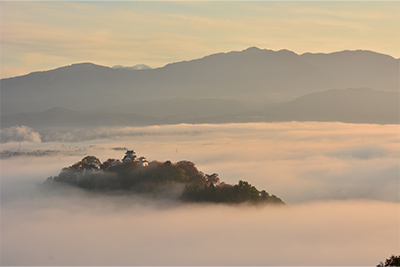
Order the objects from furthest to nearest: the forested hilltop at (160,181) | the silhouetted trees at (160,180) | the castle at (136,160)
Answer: the castle at (136,160) < the forested hilltop at (160,181) < the silhouetted trees at (160,180)

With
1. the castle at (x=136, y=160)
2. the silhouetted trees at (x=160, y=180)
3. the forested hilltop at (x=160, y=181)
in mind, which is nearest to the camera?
the silhouetted trees at (x=160, y=180)

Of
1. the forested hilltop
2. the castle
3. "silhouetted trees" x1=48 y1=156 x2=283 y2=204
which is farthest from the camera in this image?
the castle

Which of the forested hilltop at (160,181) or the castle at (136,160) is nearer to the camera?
the forested hilltop at (160,181)

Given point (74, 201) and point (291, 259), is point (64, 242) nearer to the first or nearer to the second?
point (74, 201)

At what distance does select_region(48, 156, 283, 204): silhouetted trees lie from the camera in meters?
140

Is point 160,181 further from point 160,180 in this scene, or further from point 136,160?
point 136,160

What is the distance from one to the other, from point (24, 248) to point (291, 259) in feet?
255

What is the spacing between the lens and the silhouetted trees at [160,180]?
459ft

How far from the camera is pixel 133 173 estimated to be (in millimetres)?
163125

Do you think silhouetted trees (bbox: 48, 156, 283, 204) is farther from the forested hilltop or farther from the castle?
the castle

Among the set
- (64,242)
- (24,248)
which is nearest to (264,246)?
(64,242)

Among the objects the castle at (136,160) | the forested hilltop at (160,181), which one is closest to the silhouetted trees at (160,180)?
the forested hilltop at (160,181)

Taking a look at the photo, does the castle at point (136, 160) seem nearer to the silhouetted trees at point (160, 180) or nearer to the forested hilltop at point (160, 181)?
the forested hilltop at point (160, 181)

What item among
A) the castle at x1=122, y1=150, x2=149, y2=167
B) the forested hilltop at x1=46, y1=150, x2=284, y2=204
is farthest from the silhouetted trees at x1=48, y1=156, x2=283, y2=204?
the castle at x1=122, y1=150, x2=149, y2=167
